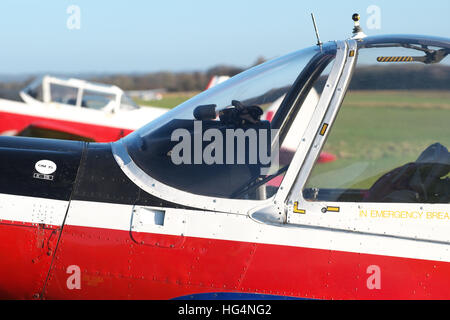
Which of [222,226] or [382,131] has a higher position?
[382,131]

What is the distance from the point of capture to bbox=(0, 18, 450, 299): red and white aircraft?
2.58 metres

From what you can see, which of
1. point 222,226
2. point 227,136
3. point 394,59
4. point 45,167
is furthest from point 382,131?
point 45,167

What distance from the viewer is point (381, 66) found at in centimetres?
306

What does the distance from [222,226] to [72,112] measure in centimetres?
1027

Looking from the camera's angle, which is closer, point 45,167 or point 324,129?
point 324,129

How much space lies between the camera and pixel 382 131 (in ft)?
10.1

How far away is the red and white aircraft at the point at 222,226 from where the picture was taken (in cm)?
258

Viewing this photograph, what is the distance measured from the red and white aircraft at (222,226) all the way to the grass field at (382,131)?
7 cm

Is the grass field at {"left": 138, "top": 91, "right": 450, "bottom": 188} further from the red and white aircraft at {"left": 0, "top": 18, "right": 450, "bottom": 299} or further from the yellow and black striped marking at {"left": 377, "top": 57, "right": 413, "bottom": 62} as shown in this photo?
the yellow and black striped marking at {"left": 377, "top": 57, "right": 413, "bottom": 62}

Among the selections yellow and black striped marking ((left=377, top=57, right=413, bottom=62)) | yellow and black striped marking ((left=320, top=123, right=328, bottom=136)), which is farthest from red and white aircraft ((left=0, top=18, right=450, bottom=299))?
yellow and black striped marking ((left=377, top=57, right=413, bottom=62))

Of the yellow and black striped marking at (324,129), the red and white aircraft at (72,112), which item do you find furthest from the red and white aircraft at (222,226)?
the red and white aircraft at (72,112)

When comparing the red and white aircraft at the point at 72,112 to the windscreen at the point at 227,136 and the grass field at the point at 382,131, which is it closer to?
the windscreen at the point at 227,136

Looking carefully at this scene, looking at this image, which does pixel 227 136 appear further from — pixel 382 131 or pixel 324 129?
pixel 382 131
